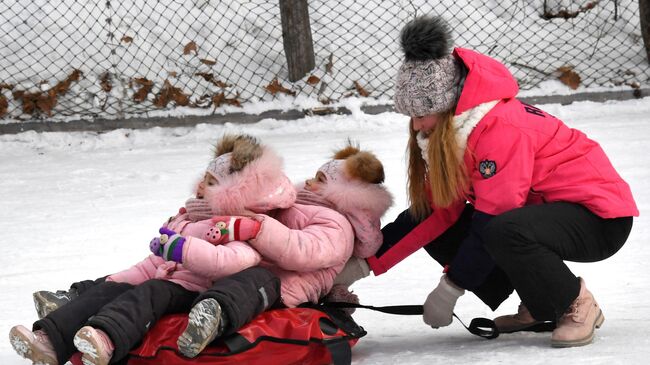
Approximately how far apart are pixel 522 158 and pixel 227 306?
93 cm

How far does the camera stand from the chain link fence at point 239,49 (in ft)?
24.9

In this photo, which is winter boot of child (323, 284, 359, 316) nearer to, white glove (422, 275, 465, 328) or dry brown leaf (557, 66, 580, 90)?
white glove (422, 275, 465, 328)

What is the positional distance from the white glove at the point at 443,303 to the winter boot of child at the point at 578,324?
31cm

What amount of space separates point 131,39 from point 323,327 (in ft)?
19.7

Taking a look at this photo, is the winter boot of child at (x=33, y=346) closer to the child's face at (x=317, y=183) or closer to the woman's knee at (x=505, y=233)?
the child's face at (x=317, y=183)

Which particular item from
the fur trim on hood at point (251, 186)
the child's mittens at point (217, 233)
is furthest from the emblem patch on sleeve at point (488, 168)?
the child's mittens at point (217, 233)

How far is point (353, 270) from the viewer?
310 centimetres

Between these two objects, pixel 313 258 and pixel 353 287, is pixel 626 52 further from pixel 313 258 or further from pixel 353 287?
pixel 313 258

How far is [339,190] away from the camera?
3020 millimetres

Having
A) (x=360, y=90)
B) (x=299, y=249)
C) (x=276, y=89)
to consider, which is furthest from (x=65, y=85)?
(x=299, y=249)

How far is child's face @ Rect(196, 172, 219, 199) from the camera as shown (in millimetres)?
2963

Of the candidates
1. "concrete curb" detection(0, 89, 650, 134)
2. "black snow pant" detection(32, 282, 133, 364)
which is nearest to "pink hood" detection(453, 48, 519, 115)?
"black snow pant" detection(32, 282, 133, 364)

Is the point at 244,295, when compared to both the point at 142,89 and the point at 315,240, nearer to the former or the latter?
the point at 315,240

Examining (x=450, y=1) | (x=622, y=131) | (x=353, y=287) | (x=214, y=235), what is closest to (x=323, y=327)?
(x=214, y=235)
